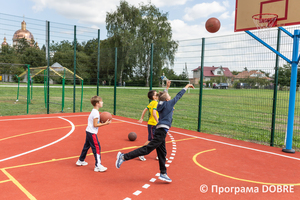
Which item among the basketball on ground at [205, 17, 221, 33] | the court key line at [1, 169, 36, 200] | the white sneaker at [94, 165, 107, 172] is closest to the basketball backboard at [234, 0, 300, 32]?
the basketball on ground at [205, 17, 221, 33]

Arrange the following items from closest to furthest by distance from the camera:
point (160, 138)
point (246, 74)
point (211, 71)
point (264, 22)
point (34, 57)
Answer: point (160, 138) < point (264, 22) < point (246, 74) < point (211, 71) < point (34, 57)

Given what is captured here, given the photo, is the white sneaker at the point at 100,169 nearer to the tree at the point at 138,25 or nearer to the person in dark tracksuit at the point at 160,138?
the person in dark tracksuit at the point at 160,138

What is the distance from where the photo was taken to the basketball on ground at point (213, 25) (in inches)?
288

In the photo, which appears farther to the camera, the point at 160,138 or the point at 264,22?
the point at 264,22

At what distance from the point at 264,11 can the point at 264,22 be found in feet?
0.99

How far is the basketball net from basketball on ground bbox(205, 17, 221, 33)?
1.06 meters

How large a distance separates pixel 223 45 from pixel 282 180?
474cm

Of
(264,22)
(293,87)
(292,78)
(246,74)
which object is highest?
(264,22)

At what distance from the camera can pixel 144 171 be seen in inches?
182

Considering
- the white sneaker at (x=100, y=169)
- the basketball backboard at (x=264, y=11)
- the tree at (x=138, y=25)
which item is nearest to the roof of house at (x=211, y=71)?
the basketball backboard at (x=264, y=11)

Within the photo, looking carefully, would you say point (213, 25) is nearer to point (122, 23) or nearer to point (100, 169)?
point (100, 169)

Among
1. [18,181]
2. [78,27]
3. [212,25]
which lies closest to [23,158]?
[18,181]

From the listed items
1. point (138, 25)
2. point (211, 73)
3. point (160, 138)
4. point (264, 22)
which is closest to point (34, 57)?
point (211, 73)

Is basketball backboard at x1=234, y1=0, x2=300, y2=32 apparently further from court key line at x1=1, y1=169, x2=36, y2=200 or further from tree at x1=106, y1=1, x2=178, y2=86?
tree at x1=106, y1=1, x2=178, y2=86
